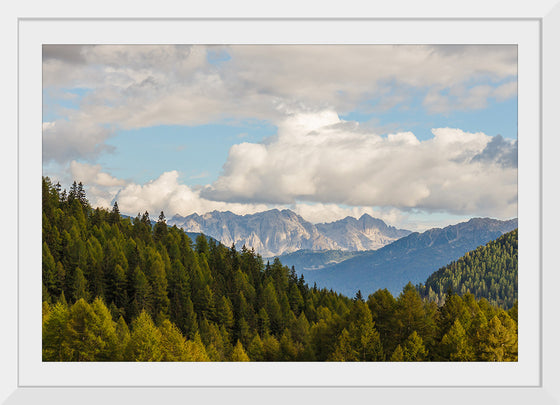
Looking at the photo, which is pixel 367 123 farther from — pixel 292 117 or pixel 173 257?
pixel 173 257

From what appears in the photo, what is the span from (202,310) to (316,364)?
39.3 metres

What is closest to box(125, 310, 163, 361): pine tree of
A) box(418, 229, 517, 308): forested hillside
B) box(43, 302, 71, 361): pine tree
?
box(43, 302, 71, 361): pine tree

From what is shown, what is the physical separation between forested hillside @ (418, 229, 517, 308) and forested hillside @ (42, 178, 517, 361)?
73.7 meters

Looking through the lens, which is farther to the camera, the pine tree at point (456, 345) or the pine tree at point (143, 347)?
the pine tree at point (143, 347)

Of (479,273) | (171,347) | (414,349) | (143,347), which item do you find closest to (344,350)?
(414,349)

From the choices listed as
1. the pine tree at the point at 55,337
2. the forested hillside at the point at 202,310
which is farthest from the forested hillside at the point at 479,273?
the pine tree at the point at 55,337

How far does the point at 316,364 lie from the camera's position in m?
9.84

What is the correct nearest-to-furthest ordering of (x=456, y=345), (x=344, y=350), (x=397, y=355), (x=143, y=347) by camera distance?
(x=456, y=345), (x=397, y=355), (x=344, y=350), (x=143, y=347)

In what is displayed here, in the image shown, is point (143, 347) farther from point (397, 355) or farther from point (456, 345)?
point (456, 345)

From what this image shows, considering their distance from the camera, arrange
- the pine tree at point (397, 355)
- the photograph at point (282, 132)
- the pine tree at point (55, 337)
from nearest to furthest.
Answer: the pine tree at point (55, 337) < the photograph at point (282, 132) < the pine tree at point (397, 355)

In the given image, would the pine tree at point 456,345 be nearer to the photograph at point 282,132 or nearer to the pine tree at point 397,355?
the photograph at point 282,132

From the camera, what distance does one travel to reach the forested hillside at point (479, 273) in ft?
395

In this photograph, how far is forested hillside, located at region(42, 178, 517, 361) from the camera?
17.6m

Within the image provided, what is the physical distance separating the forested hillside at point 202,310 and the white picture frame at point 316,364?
1.08 m
